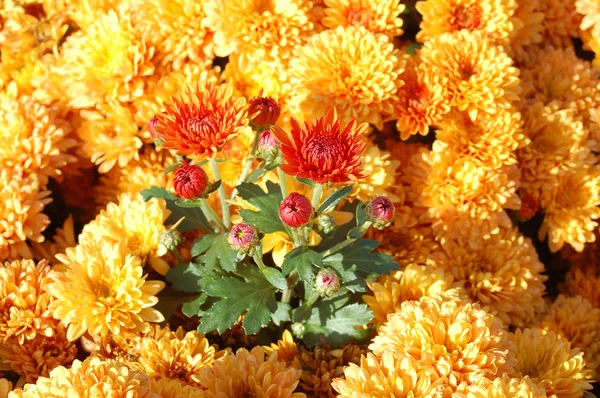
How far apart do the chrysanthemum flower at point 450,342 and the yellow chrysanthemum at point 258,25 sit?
1071 millimetres

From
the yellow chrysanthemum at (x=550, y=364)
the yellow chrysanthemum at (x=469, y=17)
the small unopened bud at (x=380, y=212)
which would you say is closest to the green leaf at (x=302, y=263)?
the small unopened bud at (x=380, y=212)

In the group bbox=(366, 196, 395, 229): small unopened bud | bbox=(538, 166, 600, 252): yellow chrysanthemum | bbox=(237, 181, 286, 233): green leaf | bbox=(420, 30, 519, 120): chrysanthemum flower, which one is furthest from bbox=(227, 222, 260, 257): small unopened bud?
bbox=(538, 166, 600, 252): yellow chrysanthemum

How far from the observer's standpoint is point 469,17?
2.29 meters

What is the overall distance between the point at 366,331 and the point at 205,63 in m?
1.09

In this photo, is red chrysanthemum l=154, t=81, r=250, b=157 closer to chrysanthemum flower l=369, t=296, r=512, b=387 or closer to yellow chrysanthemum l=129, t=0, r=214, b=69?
chrysanthemum flower l=369, t=296, r=512, b=387

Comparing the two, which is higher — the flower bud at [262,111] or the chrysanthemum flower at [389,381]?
the flower bud at [262,111]

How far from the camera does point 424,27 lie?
2307 mm

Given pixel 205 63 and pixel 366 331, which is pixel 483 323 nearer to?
pixel 366 331

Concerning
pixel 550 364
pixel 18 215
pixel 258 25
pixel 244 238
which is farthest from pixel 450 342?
pixel 18 215

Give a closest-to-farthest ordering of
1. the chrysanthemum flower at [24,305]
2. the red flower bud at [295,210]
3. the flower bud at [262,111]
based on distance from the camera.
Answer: the red flower bud at [295,210], the flower bud at [262,111], the chrysanthemum flower at [24,305]

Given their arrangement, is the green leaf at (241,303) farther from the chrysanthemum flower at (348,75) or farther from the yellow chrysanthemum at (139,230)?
the chrysanthemum flower at (348,75)

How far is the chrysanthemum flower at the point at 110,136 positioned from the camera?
224 centimetres

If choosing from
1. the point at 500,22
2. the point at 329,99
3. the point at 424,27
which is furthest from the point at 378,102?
the point at 500,22

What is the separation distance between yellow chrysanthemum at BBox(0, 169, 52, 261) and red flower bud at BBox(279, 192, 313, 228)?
0.99 meters
